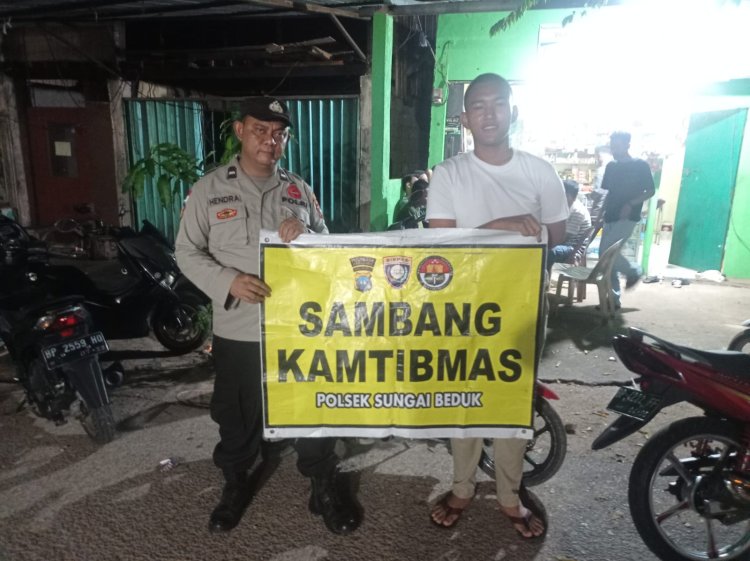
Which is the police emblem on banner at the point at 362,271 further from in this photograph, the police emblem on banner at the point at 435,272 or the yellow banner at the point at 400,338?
the police emblem on banner at the point at 435,272

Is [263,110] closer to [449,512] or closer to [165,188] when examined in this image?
[449,512]

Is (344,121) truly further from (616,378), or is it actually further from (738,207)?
(738,207)

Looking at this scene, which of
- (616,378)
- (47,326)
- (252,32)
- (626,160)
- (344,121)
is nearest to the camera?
(47,326)

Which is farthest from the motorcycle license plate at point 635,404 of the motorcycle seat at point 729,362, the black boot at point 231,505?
the black boot at point 231,505

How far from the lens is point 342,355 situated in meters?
2.41

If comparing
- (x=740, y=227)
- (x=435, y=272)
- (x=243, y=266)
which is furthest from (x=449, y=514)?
(x=740, y=227)

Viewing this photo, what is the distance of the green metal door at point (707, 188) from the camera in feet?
25.9

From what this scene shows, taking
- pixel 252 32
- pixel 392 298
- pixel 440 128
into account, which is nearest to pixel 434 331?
pixel 392 298

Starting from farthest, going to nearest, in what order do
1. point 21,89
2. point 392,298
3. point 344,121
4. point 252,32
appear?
1. point 252,32
2. point 21,89
3. point 344,121
4. point 392,298

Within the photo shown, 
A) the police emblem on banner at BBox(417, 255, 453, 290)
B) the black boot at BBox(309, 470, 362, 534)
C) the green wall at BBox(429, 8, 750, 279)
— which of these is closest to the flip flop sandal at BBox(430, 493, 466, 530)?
the black boot at BBox(309, 470, 362, 534)

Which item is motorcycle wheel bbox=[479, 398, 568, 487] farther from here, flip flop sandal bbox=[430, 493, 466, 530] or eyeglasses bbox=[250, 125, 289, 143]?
eyeglasses bbox=[250, 125, 289, 143]

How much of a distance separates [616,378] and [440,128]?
5.72m

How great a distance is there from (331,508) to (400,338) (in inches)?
36.4

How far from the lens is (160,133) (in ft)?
26.8
